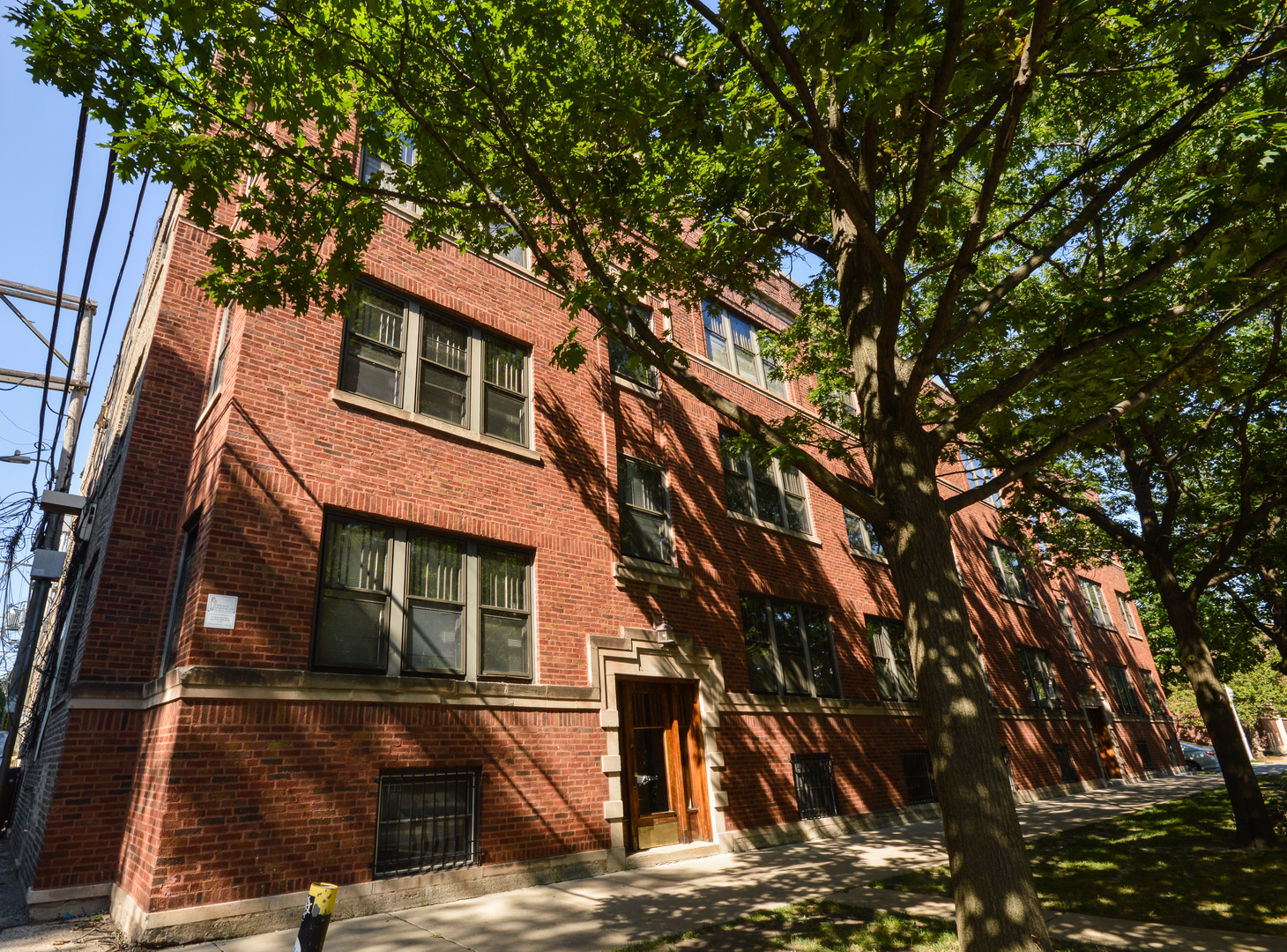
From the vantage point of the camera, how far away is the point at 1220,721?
10.9m

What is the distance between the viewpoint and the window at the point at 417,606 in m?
8.22

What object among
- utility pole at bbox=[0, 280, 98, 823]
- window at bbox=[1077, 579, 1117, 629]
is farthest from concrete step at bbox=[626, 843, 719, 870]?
window at bbox=[1077, 579, 1117, 629]

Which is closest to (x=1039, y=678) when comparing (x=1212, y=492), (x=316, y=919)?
(x=1212, y=492)

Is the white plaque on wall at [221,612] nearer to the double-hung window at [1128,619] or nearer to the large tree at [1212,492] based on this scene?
the large tree at [1212,492]

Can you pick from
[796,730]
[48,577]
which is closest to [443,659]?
[796,730]

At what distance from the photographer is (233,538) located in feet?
25.0

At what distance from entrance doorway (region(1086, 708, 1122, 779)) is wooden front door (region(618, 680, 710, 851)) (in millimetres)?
19132

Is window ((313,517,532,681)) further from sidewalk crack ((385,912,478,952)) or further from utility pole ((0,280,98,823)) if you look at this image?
utility pole ((0,280,98,823))

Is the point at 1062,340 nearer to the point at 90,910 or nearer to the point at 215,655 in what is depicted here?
the point at 215,655

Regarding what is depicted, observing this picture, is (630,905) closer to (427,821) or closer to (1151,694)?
(427,821)

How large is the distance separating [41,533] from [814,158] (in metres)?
16.0

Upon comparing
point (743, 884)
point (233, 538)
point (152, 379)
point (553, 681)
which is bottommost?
point (743, 884)

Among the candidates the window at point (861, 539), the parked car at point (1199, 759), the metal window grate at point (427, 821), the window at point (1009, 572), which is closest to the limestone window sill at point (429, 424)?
the metal window grate at point (427, 821)

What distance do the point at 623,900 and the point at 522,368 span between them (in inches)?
302
